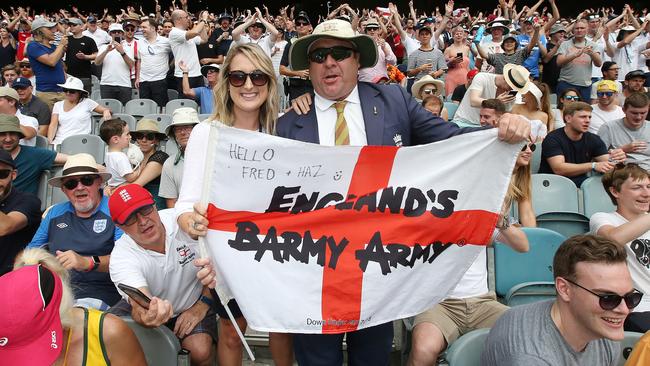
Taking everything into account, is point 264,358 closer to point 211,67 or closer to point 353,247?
point 353,247

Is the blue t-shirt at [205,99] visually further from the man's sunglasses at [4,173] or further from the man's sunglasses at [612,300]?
the man's sunglasses at [612,300]

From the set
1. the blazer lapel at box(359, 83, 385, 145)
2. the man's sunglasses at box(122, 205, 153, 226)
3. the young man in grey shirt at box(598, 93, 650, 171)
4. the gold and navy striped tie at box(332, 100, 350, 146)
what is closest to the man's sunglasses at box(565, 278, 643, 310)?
the blazer lapel at box(359, 83, 385, 145)

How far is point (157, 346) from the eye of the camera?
2.70 meters

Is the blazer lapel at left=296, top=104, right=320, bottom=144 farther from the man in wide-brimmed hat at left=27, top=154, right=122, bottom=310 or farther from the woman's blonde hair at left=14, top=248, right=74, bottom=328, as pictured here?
the man in wide-brimmed hat at left=27, top=154, right=122, bottom=310

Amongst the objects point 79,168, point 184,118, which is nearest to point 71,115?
point 184,118

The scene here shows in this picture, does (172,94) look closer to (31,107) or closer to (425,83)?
(31,107)

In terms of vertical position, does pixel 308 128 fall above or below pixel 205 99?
above

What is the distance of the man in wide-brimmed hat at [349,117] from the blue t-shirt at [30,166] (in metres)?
3.46

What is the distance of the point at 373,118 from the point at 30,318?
57.6 inches

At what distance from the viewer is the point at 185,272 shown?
3.18m

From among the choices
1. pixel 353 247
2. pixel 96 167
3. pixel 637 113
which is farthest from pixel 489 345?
pixel 637 113

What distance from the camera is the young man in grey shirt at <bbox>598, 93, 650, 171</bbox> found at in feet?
19.3

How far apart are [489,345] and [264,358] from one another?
5.66ft

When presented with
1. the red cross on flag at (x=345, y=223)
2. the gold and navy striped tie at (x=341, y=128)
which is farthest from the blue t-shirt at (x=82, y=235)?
the gold and navy striped tie at (x=341, y=128)
